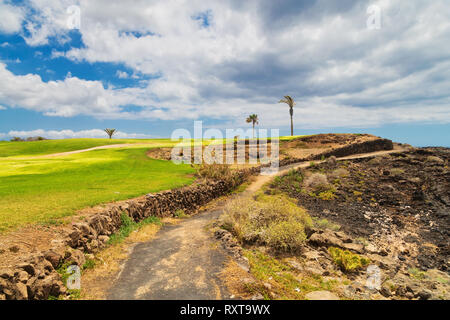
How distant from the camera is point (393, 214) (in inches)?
717

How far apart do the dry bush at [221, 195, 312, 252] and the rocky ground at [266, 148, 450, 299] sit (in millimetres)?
1222

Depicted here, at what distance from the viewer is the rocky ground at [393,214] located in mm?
9719

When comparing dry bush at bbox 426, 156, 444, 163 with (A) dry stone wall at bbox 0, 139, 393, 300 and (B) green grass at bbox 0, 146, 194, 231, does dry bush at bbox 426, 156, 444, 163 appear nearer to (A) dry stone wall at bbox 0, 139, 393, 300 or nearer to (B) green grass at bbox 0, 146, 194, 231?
(A) dry stone wall at bbox 0, 139, 393, 300

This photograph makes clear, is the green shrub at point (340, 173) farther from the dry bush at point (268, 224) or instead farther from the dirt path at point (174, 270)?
the dirt path at point (174, 270)

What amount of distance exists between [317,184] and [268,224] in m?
14.3

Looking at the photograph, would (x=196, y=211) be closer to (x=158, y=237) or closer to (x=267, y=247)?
(x=158, y=237)

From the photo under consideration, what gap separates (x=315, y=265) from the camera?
8.43 meters

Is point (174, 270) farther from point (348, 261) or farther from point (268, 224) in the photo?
point (348, 261)

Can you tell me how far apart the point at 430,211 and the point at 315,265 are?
15438 mm

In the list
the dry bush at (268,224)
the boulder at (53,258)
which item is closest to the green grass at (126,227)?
the boulder at (53,258)

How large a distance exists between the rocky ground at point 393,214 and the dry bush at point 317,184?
62cm

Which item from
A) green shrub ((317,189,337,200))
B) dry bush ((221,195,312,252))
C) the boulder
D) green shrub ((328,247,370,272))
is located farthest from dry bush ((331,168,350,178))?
the boulder

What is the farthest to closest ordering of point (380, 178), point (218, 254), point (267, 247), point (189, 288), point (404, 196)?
point (380, 178), point (404, 196), point (267, 247), point (218, 254), point (189, 288)
